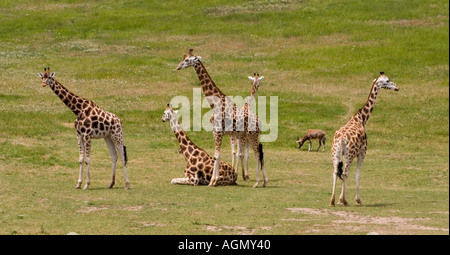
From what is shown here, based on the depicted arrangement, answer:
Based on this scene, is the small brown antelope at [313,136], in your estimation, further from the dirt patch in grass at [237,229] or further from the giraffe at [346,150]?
the dirt patch in grass at [237,229]

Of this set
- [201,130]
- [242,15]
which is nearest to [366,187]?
[201,130]

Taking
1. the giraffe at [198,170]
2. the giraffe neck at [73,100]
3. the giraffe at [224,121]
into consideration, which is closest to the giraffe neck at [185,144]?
the giraffe at [198,170]

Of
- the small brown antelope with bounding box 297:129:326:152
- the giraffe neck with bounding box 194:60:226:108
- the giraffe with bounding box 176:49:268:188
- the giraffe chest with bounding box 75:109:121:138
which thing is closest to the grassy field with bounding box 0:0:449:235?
the small brown antelope with bounding box 297:129:326:152

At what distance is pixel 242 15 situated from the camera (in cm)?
7919

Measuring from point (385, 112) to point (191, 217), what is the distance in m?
29.6

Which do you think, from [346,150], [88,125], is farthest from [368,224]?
[88,125]

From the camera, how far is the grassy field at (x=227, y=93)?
20.9m

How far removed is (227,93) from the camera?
52438mm

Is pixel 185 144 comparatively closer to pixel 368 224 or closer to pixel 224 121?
pixel 224 121

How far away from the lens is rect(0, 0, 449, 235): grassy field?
20.9m

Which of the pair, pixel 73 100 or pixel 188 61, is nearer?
pixel 73 100

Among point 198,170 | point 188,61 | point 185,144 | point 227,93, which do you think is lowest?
point 198,170

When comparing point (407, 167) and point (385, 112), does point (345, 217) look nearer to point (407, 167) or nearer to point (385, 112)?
point (407, 167)

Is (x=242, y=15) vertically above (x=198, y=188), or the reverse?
(x=242, y=15)
